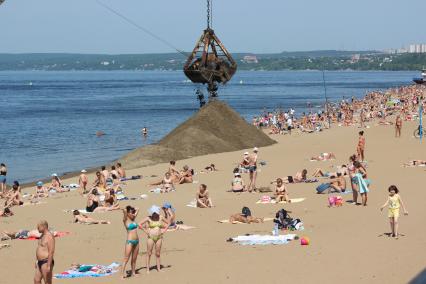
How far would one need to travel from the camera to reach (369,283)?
12.1m

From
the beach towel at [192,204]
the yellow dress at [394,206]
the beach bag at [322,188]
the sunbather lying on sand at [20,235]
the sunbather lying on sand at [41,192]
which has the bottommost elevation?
the sunbather lying on sand at [41,192]

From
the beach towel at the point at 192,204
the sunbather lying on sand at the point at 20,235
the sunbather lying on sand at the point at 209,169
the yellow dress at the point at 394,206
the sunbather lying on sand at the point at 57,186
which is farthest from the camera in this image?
the sunbather lying on sand at the point at 209,169

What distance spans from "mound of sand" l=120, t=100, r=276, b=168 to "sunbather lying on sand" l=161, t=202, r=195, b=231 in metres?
15.1

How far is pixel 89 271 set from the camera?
44.2 ft

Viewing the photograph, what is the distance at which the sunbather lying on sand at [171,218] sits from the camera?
16.3 m

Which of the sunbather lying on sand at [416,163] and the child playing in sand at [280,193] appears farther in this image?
the sunbather lying on sand at [416,163]

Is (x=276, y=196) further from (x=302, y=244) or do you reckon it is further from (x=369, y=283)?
(x=369, y=283)

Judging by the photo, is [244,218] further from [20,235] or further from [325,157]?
[325,157]

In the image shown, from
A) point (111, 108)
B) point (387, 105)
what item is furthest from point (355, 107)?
point (111, 108)

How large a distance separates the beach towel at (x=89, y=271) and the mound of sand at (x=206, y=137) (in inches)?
740

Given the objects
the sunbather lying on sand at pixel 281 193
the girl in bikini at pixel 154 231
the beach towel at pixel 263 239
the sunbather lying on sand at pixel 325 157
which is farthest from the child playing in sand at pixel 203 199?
the sunbather lying on sand at pixel 325 157

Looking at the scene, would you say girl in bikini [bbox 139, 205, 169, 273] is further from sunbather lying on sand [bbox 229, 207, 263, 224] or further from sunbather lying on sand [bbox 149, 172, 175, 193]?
sunbather lying on sand [bbox 149, 172, 175, 193]

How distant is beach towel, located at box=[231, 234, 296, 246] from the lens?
50.2ft

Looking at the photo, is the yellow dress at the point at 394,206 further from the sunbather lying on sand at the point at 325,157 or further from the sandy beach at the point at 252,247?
the sunbather lying on sand at the point at 325,157
